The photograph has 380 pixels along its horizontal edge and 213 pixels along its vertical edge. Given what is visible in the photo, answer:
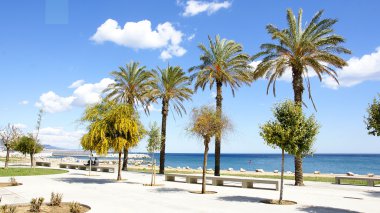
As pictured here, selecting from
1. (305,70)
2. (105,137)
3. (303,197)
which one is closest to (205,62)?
(305,70)

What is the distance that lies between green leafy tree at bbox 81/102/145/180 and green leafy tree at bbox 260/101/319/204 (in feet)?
41.3

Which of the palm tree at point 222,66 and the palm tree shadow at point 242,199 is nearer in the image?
the palm tree shadow at point 242,199

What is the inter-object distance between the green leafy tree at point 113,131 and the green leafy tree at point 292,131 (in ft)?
41.3

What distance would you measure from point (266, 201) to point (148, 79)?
24.4 m

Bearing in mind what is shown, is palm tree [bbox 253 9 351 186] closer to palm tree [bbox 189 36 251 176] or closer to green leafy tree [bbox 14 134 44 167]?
palm tree [bbox 189 36 251 176]

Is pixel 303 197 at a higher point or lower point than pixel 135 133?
lower

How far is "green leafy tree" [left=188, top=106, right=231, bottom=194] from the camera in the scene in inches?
776

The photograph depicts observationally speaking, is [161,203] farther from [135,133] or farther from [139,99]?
[139,99]

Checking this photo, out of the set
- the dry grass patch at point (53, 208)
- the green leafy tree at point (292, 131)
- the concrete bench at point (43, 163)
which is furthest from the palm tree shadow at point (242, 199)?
the concrete bench at point (43, 163)

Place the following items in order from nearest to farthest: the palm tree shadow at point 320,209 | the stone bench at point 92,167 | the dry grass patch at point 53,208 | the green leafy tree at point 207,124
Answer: the dry grass patch at point 53,208
the palm tree shadow at point 320,209
the green leafy tree at point 207,124
the stone bench at point 92,167

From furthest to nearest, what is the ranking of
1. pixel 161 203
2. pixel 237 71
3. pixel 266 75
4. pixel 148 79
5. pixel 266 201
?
pixel 148 79
pixel 237 71
pixel 266 75
pixel 266 201
pixel 161 203

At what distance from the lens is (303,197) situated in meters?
17.5

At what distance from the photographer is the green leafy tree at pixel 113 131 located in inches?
985

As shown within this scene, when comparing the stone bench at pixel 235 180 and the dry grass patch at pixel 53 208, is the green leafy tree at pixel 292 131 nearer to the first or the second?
the stone bench at pixel 235 180
